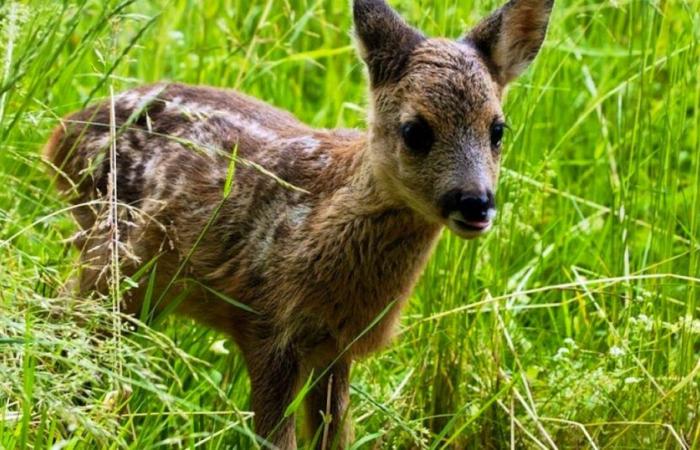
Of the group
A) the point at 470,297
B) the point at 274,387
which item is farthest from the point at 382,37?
the point at 274,387

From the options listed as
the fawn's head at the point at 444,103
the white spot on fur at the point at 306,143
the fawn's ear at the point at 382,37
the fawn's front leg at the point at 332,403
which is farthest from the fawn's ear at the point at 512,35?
the fawn's front leg at the point at 332,403

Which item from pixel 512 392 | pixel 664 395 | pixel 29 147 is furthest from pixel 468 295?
pixel 29 147

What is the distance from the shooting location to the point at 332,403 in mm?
4969

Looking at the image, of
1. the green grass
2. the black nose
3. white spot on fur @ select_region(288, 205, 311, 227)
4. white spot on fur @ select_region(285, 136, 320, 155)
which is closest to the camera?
the green grass

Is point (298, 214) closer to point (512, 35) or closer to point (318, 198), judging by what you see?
point (318, 198)

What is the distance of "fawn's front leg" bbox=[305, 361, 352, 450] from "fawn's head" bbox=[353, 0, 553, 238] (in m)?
0.72

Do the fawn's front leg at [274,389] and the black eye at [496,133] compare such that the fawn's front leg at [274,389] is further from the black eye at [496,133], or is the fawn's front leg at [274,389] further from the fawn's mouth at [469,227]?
the black eye at [496,133]

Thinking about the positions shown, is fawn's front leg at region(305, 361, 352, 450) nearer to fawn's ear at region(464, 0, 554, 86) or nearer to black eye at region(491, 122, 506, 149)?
black eye at region(491, 122, 506, 149)

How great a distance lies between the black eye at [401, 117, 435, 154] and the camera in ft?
14.5

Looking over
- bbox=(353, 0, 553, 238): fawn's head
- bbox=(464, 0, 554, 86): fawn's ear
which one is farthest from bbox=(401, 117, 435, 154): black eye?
bbox=(464, 0, 554, 86): fawn's ear

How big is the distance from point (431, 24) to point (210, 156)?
129 cm

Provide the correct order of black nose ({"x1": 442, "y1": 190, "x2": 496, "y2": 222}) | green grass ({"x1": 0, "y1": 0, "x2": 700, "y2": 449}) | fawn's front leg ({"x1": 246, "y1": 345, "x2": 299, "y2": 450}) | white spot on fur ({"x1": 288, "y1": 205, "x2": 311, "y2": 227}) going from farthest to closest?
white spot on fur ({"x1": 288, "y1": 205, "x2": 311, "y2": 227})
fawn's front leg ({"x1": 246, "y1": 345, "x2": 299, "y2": 450})
black nose ({"x1": 442, "y1": 190, "x2": 496, "y2": 222})
green grass ({"x1": 0, "y1": 0, "x2": 700, "y2": 449})

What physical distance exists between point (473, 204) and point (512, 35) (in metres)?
0.91

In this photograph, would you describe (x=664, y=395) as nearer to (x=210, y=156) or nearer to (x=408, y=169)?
(x=408, y=169)
